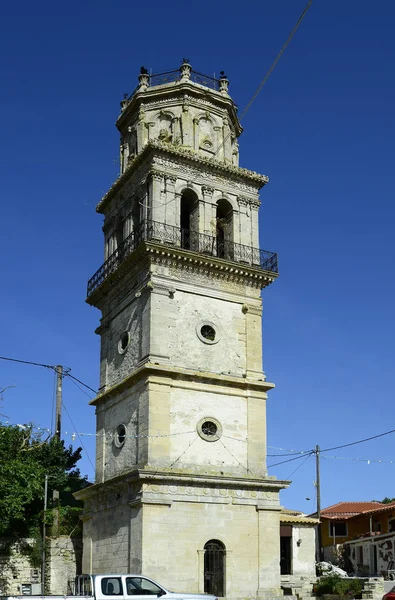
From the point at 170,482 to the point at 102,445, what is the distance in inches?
217

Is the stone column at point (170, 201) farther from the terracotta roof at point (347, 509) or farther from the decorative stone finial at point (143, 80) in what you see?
the terracotta roof at point (347, 509)

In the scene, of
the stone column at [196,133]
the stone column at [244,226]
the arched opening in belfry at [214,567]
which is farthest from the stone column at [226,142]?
the arched opening in belfry at [214,567]

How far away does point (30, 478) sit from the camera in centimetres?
3092

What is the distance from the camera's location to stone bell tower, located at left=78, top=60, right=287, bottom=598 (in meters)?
25.8

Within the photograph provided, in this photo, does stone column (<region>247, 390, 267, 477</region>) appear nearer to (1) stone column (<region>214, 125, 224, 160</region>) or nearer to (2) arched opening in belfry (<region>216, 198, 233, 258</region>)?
(2) arched opening in belfry (<region>216, 198, 233, 258</region>)

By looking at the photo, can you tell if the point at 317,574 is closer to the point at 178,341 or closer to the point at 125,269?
the point at 178,341

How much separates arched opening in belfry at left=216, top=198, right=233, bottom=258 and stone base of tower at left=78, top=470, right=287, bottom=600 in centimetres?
978

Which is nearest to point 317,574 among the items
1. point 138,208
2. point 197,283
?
point 197,283

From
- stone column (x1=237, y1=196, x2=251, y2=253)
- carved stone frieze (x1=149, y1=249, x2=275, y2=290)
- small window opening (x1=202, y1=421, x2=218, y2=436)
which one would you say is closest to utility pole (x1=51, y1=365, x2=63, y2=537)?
small window opening (x1=202, y1=421, x2=218, y2=436)

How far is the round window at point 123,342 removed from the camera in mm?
29734

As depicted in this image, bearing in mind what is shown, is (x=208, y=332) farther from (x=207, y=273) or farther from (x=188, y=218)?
(x=188, y=218)

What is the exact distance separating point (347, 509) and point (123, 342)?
1023 inches

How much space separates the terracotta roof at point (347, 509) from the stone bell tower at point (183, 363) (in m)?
20.7

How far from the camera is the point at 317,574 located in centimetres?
3469
